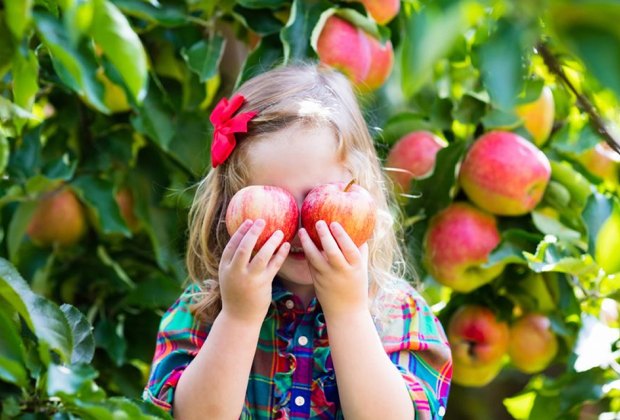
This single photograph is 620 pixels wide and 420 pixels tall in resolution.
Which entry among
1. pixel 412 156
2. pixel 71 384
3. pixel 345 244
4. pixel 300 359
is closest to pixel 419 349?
pixel 300 359

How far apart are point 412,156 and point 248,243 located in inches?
22.6

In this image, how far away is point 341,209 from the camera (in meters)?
1.02

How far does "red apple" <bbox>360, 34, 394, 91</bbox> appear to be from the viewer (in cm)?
150

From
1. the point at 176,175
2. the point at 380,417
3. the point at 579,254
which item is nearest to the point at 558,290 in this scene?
the point at 579,254

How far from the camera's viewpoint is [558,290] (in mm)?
1457

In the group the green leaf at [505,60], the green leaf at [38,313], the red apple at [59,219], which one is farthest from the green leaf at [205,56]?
the green leaf at [505,60]

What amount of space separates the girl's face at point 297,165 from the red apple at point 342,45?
30 centimetres

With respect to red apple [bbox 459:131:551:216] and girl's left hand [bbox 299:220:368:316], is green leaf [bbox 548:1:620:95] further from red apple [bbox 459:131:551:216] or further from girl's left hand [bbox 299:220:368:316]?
red apple [bbox 459:131:551:216]

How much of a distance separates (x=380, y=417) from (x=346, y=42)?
60cm

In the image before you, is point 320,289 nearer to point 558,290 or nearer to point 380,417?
point 380,417

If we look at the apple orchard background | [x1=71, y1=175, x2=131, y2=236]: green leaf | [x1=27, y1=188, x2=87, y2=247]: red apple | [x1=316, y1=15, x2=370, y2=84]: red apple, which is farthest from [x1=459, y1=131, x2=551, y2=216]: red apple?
[x1=27, y1=188, x2=87, y2=247]: red apple

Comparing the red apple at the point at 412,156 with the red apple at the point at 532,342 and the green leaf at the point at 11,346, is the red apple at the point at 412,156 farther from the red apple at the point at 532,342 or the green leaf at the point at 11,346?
the green leaf at the point at 11,346

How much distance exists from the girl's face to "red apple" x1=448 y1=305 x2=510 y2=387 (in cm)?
46

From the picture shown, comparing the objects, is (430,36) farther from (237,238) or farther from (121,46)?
(237,238)
